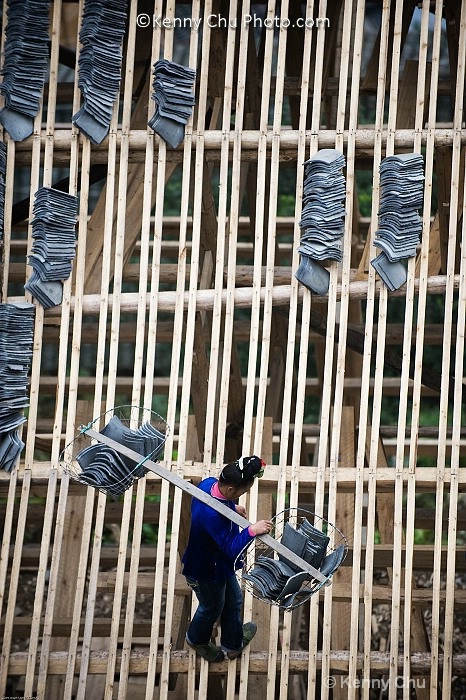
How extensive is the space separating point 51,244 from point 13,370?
0.95 m

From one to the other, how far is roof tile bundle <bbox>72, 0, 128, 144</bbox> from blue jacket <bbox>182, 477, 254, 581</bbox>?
113 inches

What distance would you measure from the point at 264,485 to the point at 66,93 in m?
4.81

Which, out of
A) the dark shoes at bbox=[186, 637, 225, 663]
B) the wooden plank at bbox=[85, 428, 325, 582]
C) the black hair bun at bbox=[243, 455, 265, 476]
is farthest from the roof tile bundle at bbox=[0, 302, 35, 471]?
the black hair bun at bbox=[243, 455, 265, 476]

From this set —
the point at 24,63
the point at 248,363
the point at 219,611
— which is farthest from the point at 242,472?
the point at 24,63

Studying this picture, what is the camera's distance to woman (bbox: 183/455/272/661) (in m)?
5.34

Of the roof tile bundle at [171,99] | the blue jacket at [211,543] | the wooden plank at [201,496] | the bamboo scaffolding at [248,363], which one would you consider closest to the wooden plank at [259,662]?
the bamboo scaffolding at [248,363]

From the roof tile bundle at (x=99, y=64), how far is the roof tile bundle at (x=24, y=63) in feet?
1.04

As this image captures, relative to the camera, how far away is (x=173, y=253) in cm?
1003

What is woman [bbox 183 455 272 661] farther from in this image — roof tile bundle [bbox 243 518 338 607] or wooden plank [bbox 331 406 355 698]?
wooden plank [bbox 331 406 355 698]

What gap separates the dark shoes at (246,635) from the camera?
616 cm

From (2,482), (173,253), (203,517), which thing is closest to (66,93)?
(173,253)

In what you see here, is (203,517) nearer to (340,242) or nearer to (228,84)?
(340,242)

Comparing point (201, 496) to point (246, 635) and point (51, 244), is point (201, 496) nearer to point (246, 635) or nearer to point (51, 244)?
point (246, 635)

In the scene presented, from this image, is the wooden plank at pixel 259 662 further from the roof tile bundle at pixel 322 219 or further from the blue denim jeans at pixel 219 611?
the roof tile bundle at pixel 322 219
